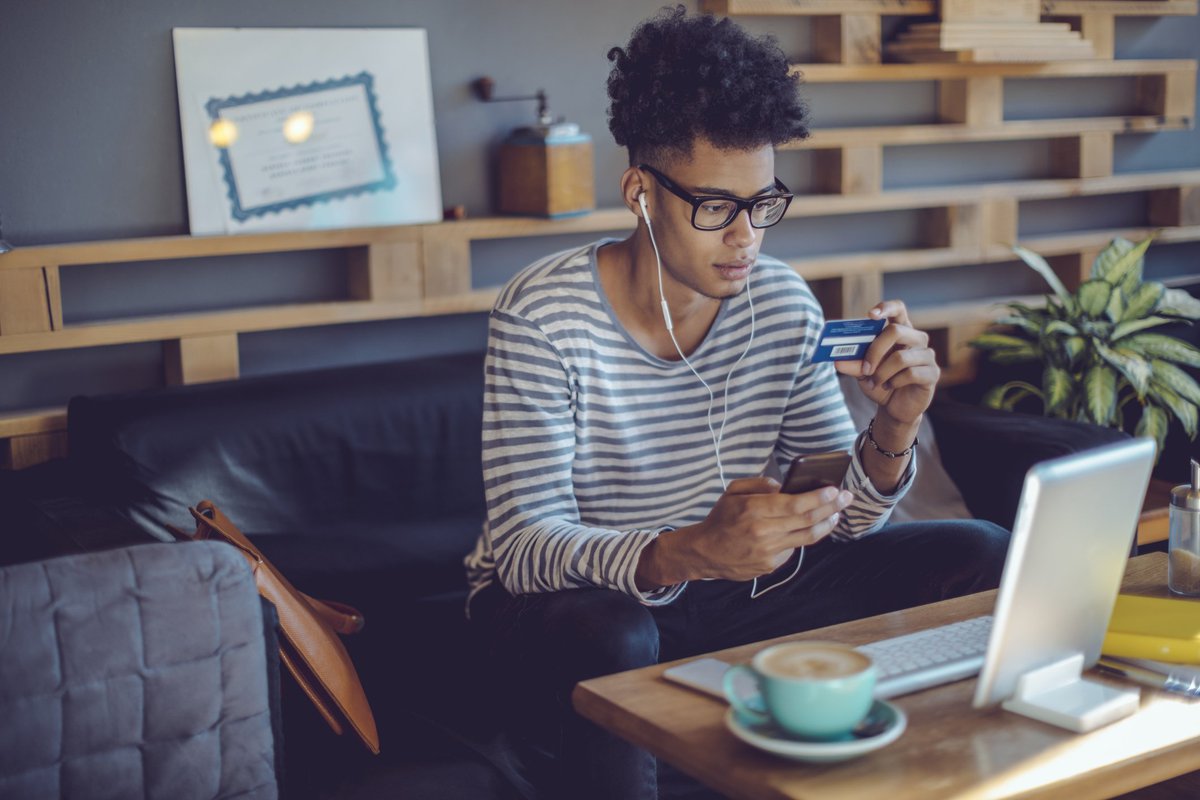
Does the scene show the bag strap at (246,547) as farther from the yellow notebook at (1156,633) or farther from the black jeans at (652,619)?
the yellow notebook at (1156,633)

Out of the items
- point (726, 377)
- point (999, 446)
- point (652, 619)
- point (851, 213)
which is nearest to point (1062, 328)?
point (999, 446)

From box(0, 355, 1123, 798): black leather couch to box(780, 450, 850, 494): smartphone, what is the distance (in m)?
0.60

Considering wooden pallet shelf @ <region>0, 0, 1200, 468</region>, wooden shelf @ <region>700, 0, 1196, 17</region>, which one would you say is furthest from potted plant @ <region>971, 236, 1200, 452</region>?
wooden shelf @ <region>700, 0, 1196, 17</region>

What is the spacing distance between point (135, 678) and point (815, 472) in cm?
78

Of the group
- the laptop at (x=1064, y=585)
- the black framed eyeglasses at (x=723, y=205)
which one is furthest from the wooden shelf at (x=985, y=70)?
the laptop at (x=1064, y=585)

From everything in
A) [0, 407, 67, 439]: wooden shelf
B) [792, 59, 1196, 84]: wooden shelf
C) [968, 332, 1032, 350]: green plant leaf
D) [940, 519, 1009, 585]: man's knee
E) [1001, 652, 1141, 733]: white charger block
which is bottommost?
[940, 519, 1009, 585]: man's knee

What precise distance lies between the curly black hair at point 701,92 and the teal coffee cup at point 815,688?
0.87 meters

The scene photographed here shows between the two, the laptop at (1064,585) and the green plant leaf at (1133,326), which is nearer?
the laptop at (1064,585)

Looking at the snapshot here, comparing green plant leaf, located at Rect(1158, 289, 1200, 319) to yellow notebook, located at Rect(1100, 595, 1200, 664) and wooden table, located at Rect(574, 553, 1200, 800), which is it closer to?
yellow notebook, located at Rect(1100, 595, 1200, 664)

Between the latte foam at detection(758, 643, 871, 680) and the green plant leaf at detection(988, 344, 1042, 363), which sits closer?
the latte foam at detection(758, 643, 871, 680)

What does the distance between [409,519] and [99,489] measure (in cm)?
52

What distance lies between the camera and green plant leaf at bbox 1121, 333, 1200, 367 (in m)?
3.04

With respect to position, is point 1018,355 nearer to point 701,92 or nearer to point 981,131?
point 981,131

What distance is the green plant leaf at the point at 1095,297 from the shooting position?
10.1 ft
